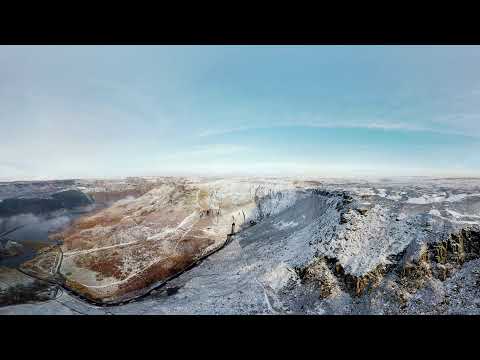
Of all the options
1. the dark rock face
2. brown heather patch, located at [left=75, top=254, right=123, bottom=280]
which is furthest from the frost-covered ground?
the dark rock face

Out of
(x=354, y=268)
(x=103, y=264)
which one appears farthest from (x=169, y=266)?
(x=354, y=268)

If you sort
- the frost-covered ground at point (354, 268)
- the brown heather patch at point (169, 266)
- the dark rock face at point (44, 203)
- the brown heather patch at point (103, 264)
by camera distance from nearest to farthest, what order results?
the frost-covered ground at point (354, 268), the brown heather patch at point (169, 266), the brown heather patch at point (103, 264), the dark rock face at point (44, 203)

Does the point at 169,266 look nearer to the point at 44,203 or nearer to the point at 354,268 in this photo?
the point at 354,268

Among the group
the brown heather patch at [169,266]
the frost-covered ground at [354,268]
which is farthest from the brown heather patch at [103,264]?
the frost-covered ground at [354,268]

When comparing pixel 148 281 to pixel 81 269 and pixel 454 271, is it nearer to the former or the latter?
pixel 81 269

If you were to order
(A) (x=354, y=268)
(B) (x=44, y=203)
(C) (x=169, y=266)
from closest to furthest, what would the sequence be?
(A) (x=354, y=268), (C) (x=169, y=266), (B) (x=44, y=203)

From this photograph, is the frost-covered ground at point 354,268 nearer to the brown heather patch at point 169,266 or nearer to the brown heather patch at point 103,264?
the brown heather patch at point 169,266
